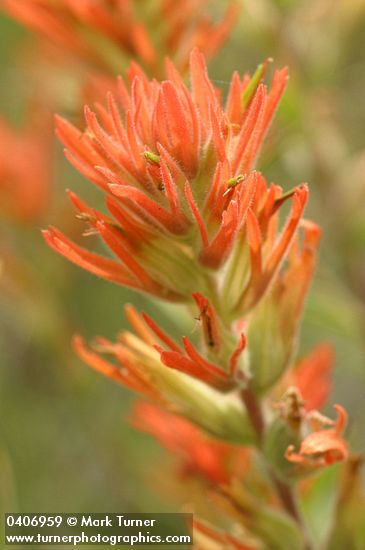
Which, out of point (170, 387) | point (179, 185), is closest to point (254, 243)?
point (179, 185)

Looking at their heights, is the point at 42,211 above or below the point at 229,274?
above

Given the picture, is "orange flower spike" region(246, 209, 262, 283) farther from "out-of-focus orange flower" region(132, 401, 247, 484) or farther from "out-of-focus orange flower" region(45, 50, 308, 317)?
"out-of-focus orange flower" region(132, 401, 247, 484)

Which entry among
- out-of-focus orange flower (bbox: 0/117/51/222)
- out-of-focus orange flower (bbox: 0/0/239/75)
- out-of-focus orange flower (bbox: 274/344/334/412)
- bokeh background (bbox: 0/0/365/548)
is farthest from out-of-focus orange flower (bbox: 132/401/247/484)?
out-of-focus orange flower (bbox: 0/117/51/222)

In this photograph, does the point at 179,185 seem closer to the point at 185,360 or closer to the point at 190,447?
the point at 185,360

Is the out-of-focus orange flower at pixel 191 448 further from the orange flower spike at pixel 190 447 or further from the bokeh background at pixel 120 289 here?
the bokeh background at pixel 120 289

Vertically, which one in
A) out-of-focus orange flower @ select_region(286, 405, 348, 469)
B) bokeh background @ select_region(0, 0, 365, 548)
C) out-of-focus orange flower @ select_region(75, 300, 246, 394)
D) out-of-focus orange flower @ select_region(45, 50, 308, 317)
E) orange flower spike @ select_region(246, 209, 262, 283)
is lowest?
out-of-focus orange flower @ select_region(286, 405, 348, 469)

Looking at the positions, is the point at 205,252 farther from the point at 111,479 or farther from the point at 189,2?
the point at 111,479

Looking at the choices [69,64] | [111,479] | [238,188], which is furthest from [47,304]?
[238,188]
